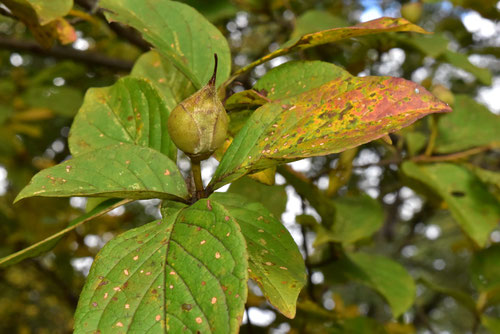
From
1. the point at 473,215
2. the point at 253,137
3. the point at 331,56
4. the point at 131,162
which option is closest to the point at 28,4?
the point at 131,162

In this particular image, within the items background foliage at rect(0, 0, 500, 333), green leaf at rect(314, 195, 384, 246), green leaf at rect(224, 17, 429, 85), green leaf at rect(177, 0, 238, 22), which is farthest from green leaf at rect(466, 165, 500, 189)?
green leaf at rect(177, 0, 238, 22)

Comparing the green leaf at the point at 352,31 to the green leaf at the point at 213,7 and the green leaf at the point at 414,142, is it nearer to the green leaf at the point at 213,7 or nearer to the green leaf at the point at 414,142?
the green leaf at the point at 414,142

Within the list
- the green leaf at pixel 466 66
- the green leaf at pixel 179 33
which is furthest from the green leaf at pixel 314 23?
the green leaf at pixel 179 33

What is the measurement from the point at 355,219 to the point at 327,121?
782mm

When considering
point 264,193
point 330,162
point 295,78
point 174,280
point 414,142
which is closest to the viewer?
point 174,280

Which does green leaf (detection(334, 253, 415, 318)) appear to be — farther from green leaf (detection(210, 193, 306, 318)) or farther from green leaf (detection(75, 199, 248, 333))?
green leaf (detection(75, 199, 248, 333))

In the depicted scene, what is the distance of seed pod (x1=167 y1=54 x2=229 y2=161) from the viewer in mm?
571

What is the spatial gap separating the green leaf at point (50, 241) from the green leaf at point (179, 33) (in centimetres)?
A: 21

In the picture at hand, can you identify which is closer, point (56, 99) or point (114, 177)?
point (114, 177)

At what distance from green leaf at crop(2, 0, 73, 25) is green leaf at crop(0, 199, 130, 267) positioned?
343 millimetres

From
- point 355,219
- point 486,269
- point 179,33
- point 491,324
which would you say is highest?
point 179,33

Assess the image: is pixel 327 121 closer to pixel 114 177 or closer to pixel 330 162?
pixel 114 177

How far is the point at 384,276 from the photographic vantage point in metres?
1.34

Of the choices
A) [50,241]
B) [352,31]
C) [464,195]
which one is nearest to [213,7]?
[464,195]
